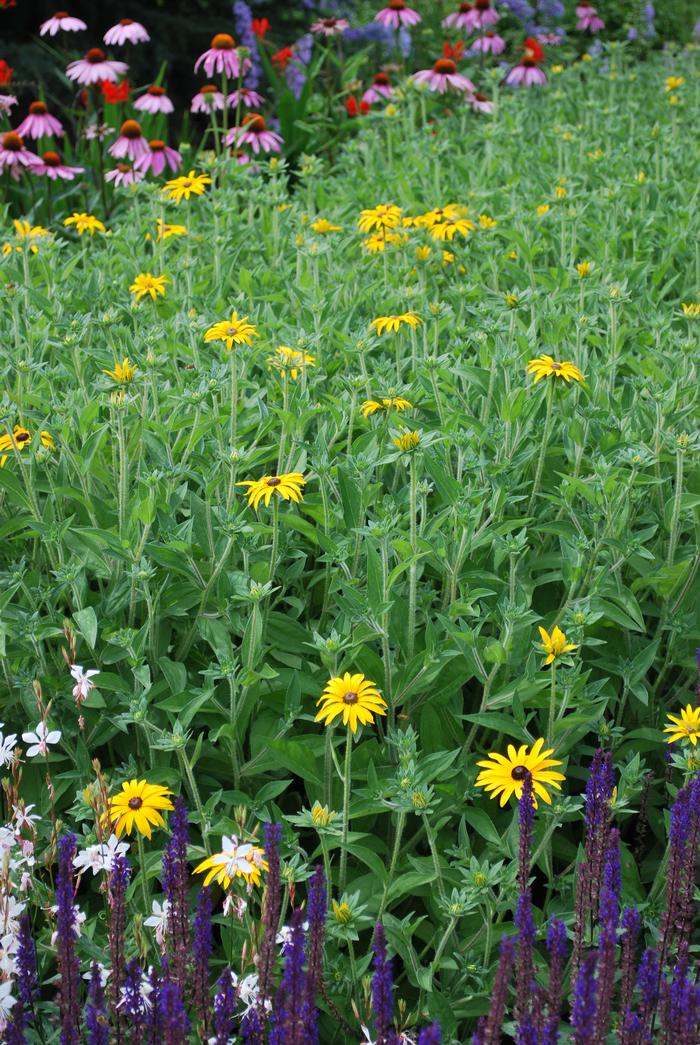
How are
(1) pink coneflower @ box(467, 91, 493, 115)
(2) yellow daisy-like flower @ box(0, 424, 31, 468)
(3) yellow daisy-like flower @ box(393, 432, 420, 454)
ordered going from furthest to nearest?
(1) pink coneflower @ box(467, 91, 493, 115), (2) yellow daisy-like flower @ box(0, 424, 31, 468), (3) yellow daisy-like flower @ box(393, 432, 420, 454)

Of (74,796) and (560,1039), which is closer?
(560,1039)

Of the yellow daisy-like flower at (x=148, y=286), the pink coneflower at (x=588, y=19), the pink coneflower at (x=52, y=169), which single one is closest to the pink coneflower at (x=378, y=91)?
the pink coneflower at (x=52, y=169)

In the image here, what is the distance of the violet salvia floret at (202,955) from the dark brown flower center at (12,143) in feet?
13.4

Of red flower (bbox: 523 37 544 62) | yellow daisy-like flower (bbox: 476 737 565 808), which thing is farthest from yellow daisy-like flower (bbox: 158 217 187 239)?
red flower (bbox: 523 37 544 62)

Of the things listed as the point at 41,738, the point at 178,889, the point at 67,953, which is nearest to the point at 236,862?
the point at 178,889

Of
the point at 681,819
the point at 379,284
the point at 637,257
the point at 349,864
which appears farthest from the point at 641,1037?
the point at 637,257

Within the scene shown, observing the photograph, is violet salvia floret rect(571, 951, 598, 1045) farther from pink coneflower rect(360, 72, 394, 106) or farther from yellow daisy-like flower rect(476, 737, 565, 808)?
pink coneflower rect(360, 72, 394, 106)

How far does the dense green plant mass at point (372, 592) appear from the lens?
201 centimetres

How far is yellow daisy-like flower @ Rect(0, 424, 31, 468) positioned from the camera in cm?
232

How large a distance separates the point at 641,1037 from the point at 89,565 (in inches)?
53.2

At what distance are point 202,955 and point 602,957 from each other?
512 millimetres

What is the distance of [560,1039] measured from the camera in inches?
73.4

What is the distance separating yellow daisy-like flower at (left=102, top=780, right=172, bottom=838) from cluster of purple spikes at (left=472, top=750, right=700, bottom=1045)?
0.56 metres

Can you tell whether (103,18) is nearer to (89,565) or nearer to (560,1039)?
(89,565)
